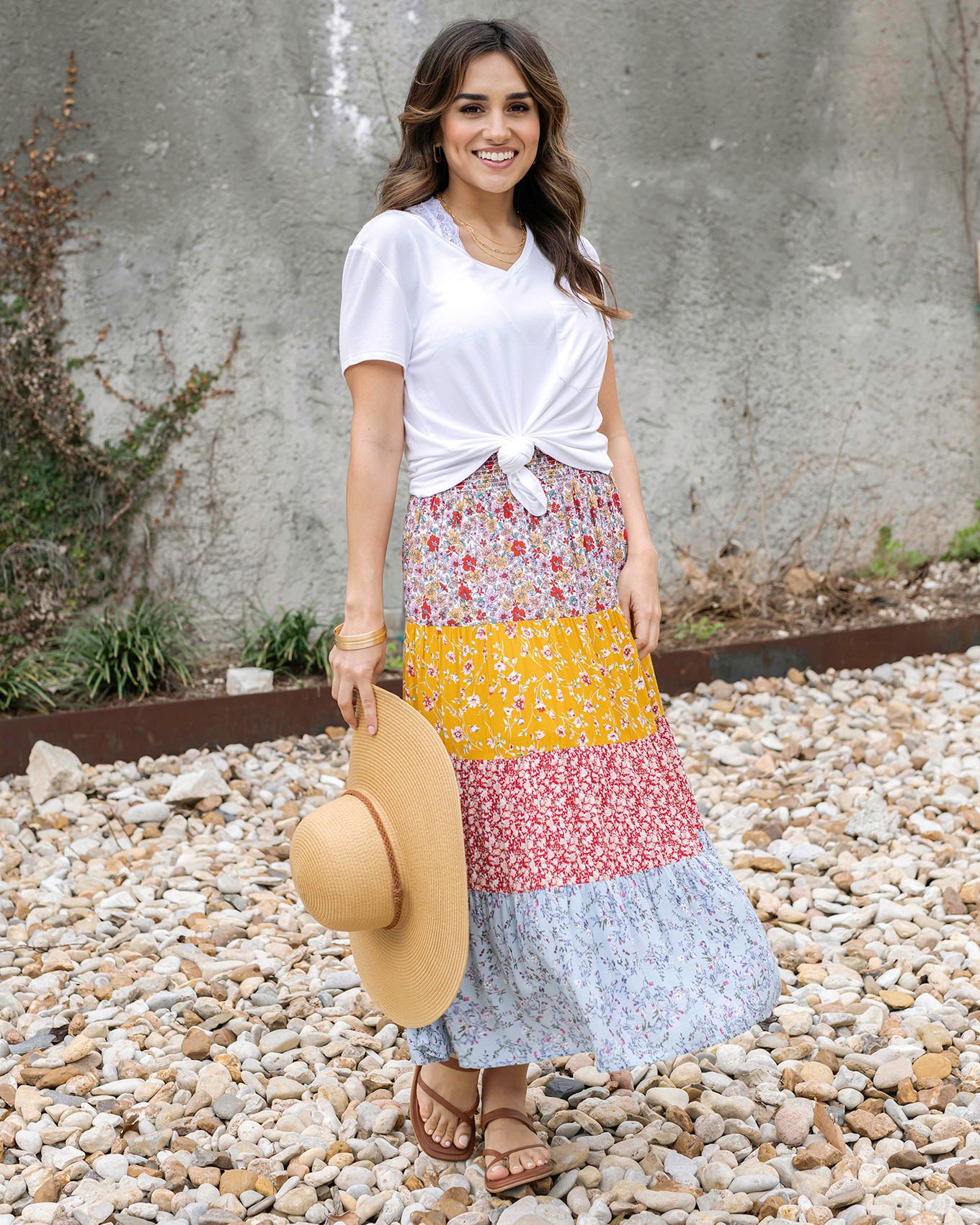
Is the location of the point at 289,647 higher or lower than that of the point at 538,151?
lower

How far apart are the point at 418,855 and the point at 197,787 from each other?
211 cm

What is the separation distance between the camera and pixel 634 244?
5152 millimetres

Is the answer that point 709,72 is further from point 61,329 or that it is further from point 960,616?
point 61,329

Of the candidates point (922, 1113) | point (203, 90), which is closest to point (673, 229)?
point (203, 90)

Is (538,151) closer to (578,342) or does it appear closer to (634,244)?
(578,342)

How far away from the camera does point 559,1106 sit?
2.12 m

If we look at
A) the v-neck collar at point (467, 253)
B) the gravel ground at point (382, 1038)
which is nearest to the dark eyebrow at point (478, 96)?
the v-neck collar at point (467, 253)

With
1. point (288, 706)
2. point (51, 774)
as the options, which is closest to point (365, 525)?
point (51, 774)

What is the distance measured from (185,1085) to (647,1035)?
99 cm

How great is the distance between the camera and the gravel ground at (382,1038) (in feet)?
6.11

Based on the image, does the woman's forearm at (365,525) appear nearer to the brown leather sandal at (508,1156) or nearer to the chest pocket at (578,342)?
the chest pocket at (578,342)

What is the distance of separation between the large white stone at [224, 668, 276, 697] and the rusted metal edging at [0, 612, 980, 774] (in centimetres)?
24

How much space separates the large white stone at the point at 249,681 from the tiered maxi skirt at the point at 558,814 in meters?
2.66

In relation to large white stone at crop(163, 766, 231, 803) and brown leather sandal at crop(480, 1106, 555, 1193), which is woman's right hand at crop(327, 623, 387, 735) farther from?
large white stone at crop(163, 766, 231, 803)
